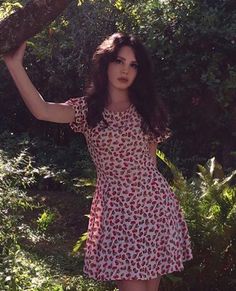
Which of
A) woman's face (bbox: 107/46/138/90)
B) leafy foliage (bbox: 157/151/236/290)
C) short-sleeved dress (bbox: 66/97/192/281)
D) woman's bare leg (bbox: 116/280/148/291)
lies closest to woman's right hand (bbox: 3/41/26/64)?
short-sleeved dress (bbox: 66/97/192/281)

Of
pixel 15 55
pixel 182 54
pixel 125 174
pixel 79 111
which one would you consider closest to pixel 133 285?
pixel 125 174

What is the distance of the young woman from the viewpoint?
3.29 meters

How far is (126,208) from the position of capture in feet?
10.9

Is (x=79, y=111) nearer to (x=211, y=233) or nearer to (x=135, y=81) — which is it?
(x=135, y=81)

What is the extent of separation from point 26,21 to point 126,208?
3.47ft

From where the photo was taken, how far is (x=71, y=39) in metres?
8.38

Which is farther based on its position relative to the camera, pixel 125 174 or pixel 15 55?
pixel 125 174

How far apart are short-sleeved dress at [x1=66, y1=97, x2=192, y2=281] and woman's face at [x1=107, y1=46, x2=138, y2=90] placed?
0.15 metres

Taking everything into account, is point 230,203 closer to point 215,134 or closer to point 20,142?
point 215,134

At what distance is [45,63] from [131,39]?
5.58 meters

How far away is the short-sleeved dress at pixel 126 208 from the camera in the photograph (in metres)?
3.29

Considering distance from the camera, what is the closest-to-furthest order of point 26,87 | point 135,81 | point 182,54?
point 26,87, point 135,81, point 182,54

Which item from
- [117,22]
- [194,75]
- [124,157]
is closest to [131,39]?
[124,157]

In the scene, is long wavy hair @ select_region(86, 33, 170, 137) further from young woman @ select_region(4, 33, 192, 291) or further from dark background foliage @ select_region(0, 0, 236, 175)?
dark background foliage @ select_region(0, 0, 236, 175)
